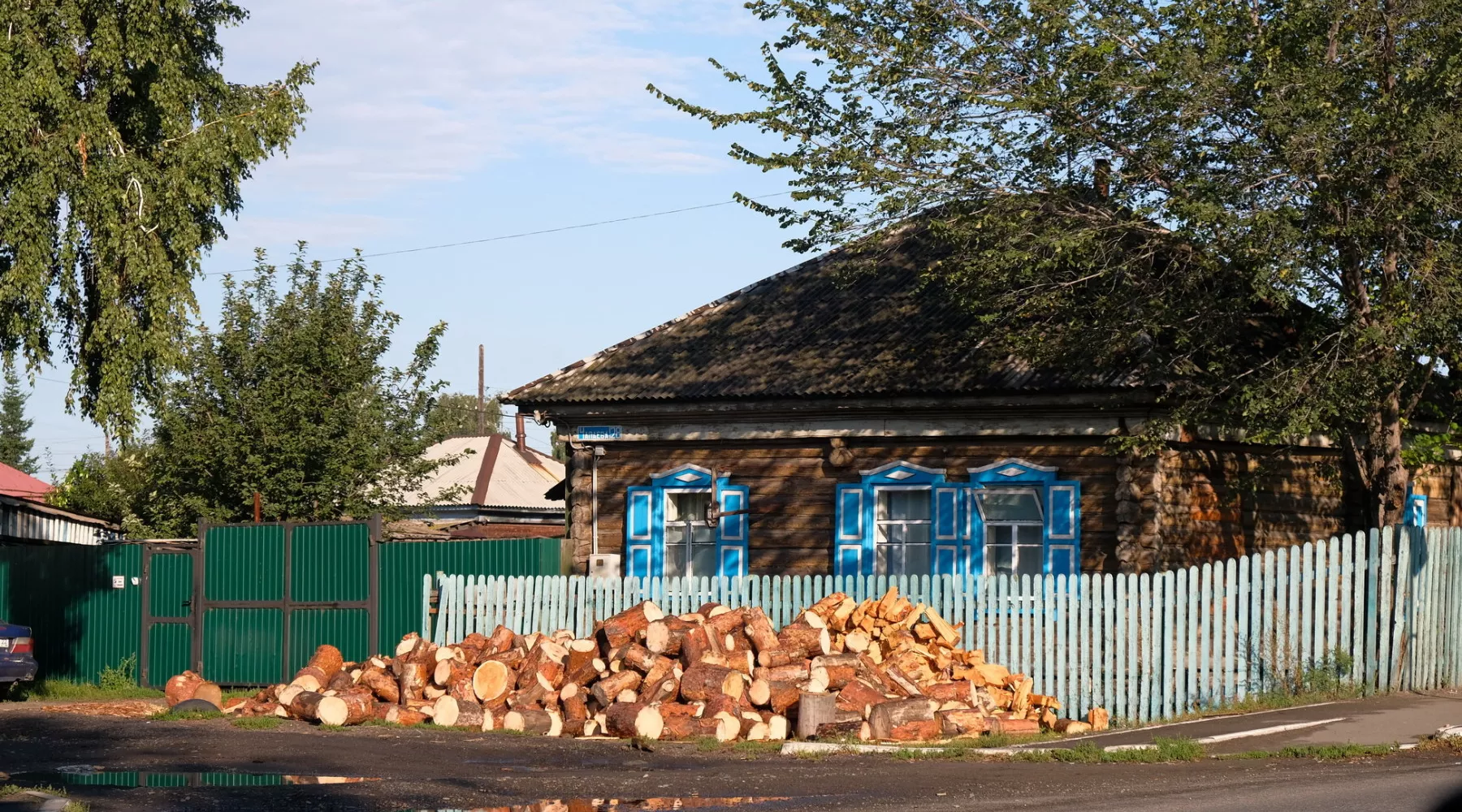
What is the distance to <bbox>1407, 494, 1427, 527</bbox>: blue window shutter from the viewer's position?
70.0 ft

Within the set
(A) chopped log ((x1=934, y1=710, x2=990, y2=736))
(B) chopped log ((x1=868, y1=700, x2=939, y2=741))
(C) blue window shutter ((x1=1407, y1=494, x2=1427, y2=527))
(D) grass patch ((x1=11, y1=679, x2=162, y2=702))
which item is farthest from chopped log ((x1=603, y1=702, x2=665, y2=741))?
(C) blue window shutter ((x1=1407, y1=494, x2=1427, y2=527))

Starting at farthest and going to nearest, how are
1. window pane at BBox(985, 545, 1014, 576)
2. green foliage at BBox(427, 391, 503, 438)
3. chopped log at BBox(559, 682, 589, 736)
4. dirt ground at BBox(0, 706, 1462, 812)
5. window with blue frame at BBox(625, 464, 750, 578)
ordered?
green foliage at BBox(427, 391, 503, 438) < window with blue frame at BBox(625, 464, 750, 578) < window pane at BBox(985, 545, 1014, 576) < chopped log at BBox(559, 682, 589, 736) < dirt ground at BBox(0, 706, 1462, 812)

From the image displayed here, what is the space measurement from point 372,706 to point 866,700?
521 cm

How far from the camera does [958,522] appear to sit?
61.4 feet

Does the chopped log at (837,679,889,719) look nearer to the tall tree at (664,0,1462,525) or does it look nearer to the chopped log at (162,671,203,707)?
the tall tree at (664,0,1462,525)

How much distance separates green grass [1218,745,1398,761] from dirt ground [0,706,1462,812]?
8.0 inches

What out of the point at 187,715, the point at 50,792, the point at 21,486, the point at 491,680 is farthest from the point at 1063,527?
the point at 21,486

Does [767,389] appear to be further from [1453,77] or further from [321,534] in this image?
[1453,77]

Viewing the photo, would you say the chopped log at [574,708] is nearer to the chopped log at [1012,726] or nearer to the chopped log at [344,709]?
the chopped log at [344,709]

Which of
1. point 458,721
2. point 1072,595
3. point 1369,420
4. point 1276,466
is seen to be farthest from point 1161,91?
point 458,721

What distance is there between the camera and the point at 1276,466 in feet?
63.5

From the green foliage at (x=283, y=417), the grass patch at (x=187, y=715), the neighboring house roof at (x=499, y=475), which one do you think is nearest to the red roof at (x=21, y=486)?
the neighboring house roof at (x=499, y=475)

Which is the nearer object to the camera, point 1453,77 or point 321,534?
point 1453,77

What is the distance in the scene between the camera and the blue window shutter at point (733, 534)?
2005cm
